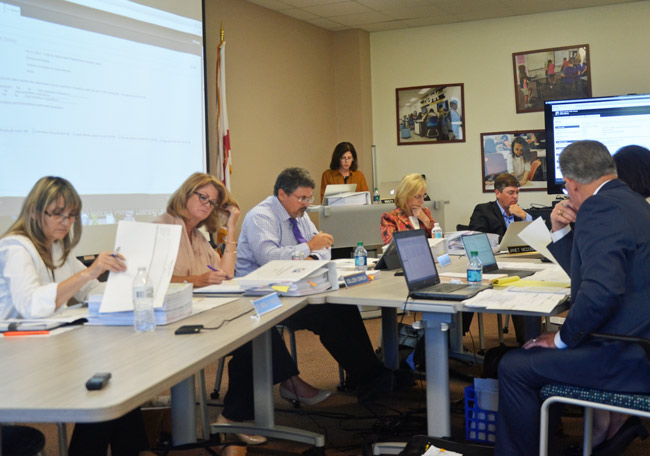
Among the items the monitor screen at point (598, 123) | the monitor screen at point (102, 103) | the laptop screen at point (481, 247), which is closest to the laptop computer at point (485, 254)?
the laptop screen at point (481, 247)

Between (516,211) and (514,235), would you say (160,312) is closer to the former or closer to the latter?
(514,235)

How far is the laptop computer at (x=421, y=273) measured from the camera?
2.49 metres

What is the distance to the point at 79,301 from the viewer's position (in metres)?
2.57

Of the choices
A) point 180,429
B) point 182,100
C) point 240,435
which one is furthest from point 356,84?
point 180,429

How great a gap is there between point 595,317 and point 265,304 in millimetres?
1022

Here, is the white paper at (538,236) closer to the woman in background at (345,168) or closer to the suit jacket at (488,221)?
the suit jacket at (488,221)

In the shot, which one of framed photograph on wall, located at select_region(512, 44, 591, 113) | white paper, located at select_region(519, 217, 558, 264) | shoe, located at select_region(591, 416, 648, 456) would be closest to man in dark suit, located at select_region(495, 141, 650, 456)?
shoe, located at select_region(591, 416, 648, 456)

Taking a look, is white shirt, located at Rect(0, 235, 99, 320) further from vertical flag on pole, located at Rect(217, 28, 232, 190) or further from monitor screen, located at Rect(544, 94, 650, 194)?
monitor screen, located at Rect(544, 94, 650, 194)

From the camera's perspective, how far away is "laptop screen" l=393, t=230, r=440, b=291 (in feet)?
8.45

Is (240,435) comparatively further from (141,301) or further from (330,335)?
(141,301)

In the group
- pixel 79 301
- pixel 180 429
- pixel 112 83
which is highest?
pixel 112 83

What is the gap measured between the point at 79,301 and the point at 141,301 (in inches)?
25.3

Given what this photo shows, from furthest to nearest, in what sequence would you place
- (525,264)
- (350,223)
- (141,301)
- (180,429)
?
(350,223)
(525,264)
(180,429)
(141,301)

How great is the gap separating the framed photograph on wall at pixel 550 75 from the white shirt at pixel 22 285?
585 centimetres
